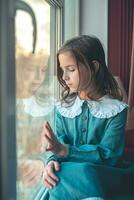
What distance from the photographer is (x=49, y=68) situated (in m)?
1.04

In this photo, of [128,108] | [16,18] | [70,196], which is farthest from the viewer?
[128,108]

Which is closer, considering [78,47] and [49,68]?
[78,47]

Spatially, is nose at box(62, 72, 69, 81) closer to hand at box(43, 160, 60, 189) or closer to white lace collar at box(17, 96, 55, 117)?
white lace collar at box(17, 96, 55, 117)

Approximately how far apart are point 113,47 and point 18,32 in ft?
1.10

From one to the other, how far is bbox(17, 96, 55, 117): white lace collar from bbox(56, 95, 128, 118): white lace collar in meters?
0.06

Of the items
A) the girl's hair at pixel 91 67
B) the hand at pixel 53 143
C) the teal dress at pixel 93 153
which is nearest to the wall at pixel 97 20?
the girl's hair at pixel 91 67

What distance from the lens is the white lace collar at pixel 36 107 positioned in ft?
3.08

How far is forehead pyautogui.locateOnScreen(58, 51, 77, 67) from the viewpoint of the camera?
92cm

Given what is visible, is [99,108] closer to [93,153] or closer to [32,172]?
[93,153]

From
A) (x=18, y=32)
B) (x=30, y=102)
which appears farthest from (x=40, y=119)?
(x=18, y=32)

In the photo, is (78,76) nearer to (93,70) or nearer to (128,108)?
(93,70)

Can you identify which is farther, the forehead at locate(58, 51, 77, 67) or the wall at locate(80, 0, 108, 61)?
the wall at locate(80, 0, 108, 61)

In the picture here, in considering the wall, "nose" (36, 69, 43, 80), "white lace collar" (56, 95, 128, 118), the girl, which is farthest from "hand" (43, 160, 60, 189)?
the wall

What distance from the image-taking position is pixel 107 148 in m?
0.90
